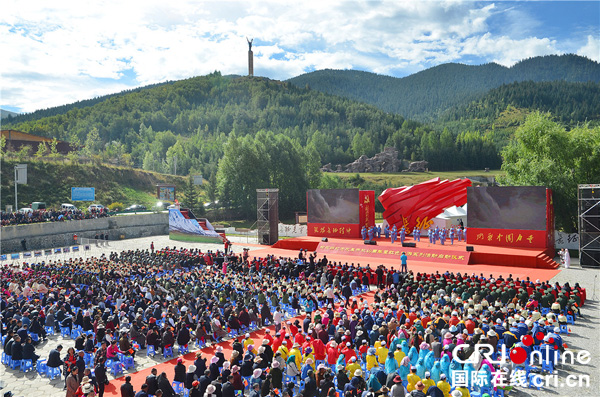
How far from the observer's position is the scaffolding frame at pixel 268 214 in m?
30.2

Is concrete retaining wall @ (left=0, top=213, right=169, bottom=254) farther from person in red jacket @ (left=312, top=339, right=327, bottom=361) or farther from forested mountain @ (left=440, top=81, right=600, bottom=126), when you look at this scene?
forested mountain @ (left=440, top=81, right=600, bottom=126)

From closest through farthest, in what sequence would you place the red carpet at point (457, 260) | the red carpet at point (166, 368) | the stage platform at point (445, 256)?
the red carpet at point (166, 368), the red carpet at point (457, 260), the stage platform at point (445, 256)

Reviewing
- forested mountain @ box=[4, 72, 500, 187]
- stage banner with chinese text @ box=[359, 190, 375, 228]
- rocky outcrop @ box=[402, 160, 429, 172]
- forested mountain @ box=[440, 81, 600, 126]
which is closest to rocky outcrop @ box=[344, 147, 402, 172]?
rocky outcrop @ box=[402, 160, 429, 172]

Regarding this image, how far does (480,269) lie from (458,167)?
281 feet

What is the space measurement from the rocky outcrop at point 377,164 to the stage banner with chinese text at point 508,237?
7121 centimetres

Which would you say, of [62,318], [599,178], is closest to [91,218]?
[62,318]

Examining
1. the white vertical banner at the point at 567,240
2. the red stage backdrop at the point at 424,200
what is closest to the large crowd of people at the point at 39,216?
the red stage backdrop at the point at 424,200

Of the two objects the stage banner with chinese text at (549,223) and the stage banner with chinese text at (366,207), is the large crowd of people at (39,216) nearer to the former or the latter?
the stage banner with chinese text at (366,207)

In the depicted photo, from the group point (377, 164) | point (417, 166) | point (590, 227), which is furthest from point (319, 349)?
point (417, 166)

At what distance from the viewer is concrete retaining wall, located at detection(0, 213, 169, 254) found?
31.0 meters

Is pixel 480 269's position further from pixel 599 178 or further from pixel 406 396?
pixel 406 396

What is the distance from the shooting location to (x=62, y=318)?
1282 cm

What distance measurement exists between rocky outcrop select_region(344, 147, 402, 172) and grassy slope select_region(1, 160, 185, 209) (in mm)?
45593

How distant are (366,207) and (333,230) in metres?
2.86
